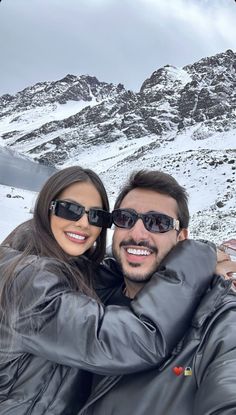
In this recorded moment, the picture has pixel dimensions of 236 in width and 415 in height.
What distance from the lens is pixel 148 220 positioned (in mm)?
2762

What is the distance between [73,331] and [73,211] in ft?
3.17

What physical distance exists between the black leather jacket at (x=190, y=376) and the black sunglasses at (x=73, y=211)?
1.05 meters

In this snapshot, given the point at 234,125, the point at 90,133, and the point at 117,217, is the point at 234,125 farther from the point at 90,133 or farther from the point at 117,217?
the point at 90,133

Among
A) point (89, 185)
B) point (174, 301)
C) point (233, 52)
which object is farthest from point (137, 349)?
point (233, 52)

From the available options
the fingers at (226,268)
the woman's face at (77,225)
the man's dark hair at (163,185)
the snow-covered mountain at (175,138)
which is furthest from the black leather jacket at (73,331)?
the snow-covered mountain at (175,138)

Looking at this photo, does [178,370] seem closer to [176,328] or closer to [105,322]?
[176,328]

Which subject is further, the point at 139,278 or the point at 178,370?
the point at 139,278

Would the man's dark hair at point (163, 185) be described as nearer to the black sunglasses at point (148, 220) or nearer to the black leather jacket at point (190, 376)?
the black sunglasses at point (148, 220)

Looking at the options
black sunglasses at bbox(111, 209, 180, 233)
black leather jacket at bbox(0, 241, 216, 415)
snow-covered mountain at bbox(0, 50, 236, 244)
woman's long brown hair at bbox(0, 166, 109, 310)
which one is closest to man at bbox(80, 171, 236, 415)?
black sunglasses at bbox(111, 209, 180, 233)

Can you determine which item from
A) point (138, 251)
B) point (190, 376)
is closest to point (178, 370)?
point (190, 376)

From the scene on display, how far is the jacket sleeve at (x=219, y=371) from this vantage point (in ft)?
5.39

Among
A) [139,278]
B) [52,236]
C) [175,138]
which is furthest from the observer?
[175,138]

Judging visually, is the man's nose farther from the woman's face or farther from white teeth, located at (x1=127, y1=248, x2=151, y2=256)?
the woman's face

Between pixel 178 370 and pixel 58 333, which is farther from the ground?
pixel 58 333
